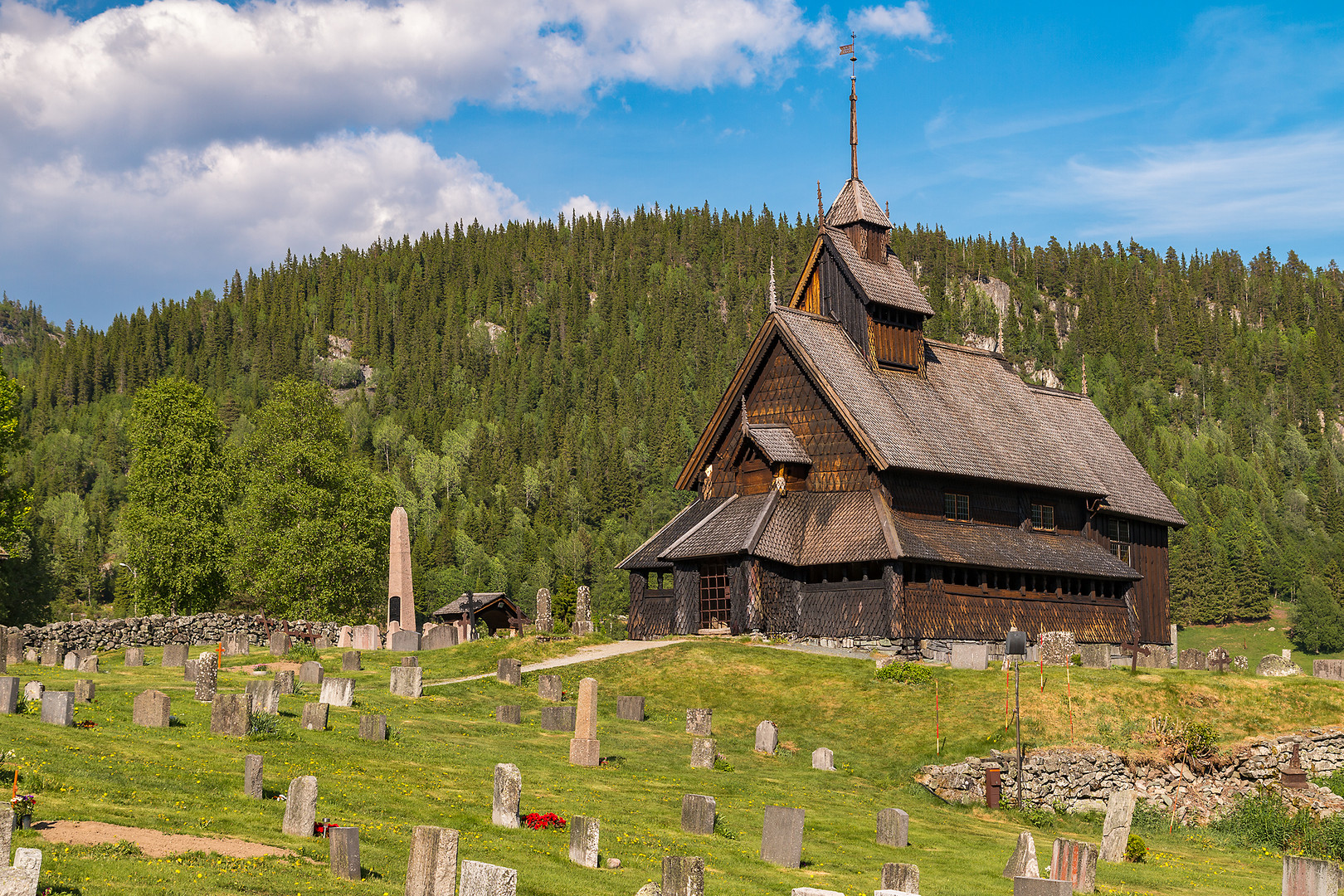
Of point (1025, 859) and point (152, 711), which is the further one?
point (152, 711)

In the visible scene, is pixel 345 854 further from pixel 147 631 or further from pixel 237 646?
pixel 147 631

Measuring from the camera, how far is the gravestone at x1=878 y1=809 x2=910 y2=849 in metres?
22.9

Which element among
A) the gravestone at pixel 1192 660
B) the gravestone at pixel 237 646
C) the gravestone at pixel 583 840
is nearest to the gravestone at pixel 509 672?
the gravestone at pixel 237 646

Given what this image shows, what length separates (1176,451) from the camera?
184 m

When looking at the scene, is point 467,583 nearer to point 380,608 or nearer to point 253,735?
point 380,608

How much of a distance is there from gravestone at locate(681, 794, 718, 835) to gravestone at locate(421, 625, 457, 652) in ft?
83.0

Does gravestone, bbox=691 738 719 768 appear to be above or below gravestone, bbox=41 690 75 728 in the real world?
below

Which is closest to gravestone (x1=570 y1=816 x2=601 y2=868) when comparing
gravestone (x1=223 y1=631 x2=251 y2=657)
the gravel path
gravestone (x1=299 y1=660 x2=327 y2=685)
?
gravestone (x1=299 y1=660 x2=327 y2=685)

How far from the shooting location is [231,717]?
24.3 meters

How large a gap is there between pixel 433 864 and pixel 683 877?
10.4ft

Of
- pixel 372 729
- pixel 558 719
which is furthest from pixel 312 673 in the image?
pixel 372 729

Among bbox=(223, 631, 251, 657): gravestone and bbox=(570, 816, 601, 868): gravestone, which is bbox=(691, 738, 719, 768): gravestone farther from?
bbox=(223, 631, 251, 657): gravestone

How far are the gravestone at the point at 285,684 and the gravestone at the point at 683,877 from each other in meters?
18.8

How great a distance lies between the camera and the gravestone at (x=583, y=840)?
17.7 meters
